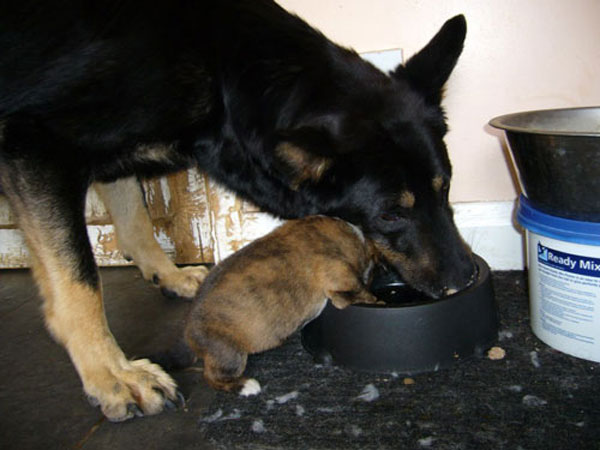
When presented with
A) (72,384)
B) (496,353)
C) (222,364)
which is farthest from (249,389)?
(496,353)

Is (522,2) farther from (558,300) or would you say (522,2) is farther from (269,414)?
(269,414)

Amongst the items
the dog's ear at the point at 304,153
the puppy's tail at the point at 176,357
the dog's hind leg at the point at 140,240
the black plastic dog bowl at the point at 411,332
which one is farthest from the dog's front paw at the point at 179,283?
the dog's ear at the point at 304,153

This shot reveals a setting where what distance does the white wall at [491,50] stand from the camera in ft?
7.80

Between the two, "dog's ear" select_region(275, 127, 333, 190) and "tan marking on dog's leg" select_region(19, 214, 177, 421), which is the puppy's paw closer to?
"tan marking on dog's leg" select_region(19, 214, 177, 421)

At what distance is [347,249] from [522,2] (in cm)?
144

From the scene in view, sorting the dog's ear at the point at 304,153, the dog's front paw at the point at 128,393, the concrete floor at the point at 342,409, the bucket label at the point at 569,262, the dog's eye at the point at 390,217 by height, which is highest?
the dog's ear at the point at 304,153

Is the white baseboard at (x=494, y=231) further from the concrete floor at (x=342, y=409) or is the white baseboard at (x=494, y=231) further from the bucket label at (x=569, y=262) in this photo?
the bucket label at (x=569, y=262)

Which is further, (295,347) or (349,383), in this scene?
(295,347)

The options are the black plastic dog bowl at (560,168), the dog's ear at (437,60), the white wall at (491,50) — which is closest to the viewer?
the black plastic dog bowl at (560,168)

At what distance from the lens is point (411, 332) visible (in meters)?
1.76

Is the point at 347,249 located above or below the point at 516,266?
above

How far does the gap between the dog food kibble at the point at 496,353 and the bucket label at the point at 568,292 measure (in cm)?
18

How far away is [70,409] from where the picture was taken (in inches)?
71.7

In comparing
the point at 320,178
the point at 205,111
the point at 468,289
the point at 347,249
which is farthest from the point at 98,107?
the point at 468,289
